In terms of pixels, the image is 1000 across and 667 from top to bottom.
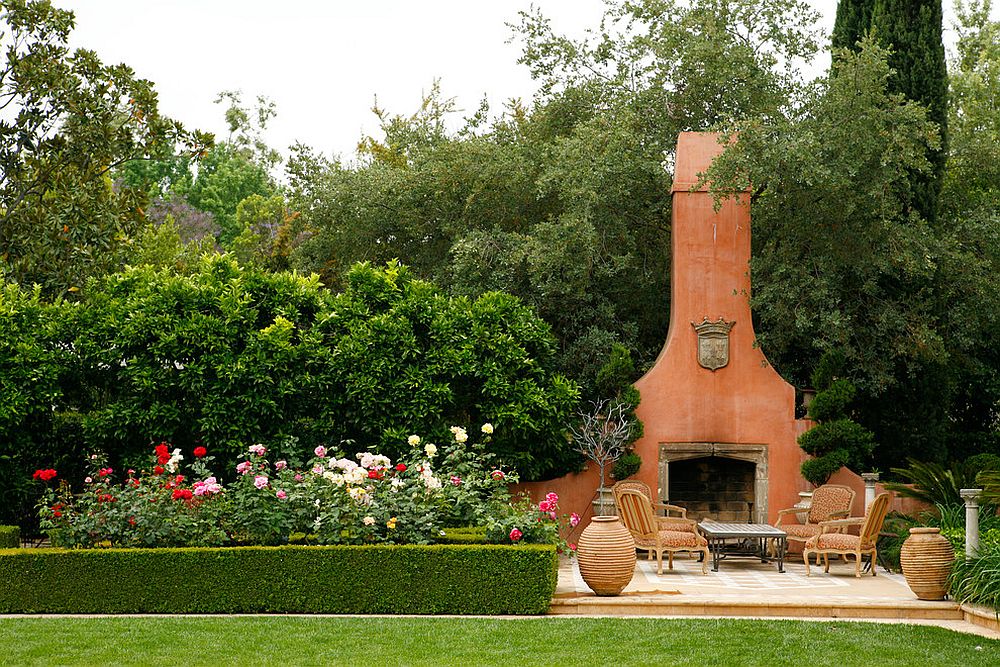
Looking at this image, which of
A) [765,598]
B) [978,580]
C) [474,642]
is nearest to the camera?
[474,642]

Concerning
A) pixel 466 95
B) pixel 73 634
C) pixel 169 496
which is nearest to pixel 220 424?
pixel 169 496

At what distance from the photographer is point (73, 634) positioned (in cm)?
899

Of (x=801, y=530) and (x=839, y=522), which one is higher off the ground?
(x=839, y=522)

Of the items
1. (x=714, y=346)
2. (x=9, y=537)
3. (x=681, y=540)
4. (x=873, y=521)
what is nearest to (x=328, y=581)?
(x=9, y=537)

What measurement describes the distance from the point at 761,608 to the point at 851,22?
11.8 meters

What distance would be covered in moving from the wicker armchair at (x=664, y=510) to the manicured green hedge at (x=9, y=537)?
23.2 ft

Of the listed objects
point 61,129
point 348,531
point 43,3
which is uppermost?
point 43,3

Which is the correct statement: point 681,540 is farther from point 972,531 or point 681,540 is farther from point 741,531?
point 972,531

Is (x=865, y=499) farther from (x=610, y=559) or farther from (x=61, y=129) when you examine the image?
(x=61, y=129)

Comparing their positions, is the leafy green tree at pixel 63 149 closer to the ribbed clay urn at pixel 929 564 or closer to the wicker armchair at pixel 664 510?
the wicker armchair at pixel 664 510

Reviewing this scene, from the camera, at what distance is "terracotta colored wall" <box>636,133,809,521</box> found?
1579 centimetres

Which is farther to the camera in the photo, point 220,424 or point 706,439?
point 706,439

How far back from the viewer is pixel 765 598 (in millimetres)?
10906

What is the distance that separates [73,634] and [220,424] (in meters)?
5.04
